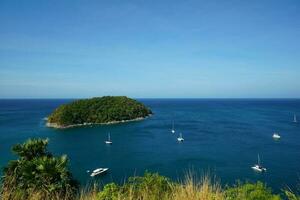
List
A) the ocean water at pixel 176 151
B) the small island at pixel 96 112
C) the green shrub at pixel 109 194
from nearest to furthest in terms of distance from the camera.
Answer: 1. the green shrub at pixel 109 194
2. the ocean water at pixel 176 151
3. the small island at pixel 96 112

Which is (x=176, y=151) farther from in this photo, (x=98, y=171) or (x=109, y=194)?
(x=109, y=194)

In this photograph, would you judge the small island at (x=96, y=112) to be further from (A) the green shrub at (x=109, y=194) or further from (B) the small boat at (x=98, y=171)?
(A) the green shrub at (x=109, y=194)

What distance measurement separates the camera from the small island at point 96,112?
→ 8194 centimetres

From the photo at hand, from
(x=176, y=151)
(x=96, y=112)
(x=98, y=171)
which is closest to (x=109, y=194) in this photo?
(x=98, y=171)

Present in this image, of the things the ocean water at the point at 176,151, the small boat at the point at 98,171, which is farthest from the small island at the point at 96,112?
the small boat at the point at 98,171

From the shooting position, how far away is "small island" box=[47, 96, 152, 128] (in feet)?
269

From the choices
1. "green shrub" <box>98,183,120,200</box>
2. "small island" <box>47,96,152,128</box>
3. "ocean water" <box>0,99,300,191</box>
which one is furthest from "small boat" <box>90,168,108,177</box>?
"small island" <box>47,96,152,128</box>

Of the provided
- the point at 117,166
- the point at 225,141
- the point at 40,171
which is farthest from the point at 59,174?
the point at 225,141

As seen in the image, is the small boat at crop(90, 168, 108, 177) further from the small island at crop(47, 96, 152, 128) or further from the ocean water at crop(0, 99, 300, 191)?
the small island at crop(47, 96, 152, 128)

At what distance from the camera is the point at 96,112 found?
88938 mm

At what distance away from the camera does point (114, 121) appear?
8888 centimetres

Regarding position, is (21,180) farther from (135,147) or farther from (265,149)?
(265,149)

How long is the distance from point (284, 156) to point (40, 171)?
1567 inches

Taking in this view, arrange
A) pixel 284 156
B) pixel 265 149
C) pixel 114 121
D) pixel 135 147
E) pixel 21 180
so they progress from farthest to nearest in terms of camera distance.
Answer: pixel 114 121 → pixel 135 147 → pixel 265 149 → pixel 284 156 → pixel 21 180
